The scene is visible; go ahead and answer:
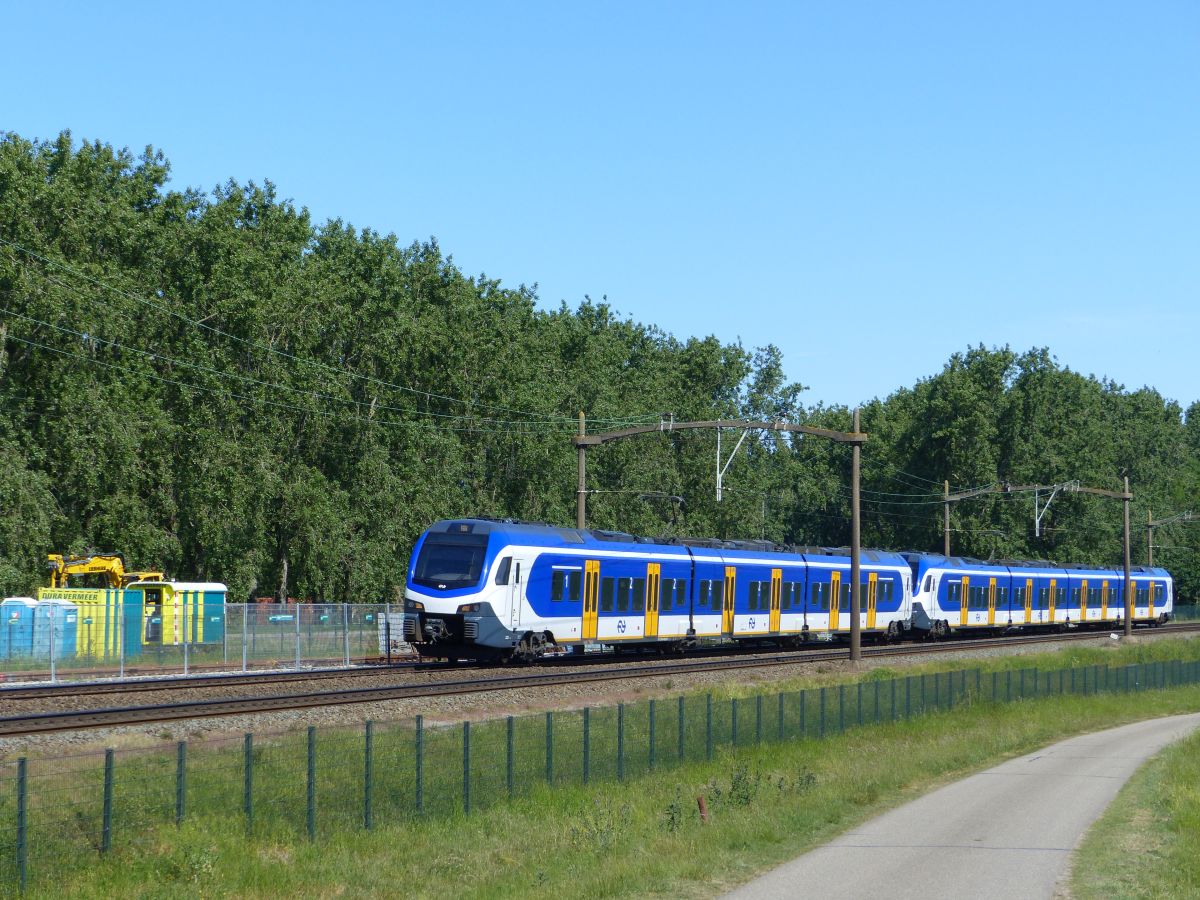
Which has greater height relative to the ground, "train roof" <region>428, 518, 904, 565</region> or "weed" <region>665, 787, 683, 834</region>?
"train roof" <region>428, 518, 904, 565</region>

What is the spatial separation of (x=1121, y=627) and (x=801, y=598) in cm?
4483

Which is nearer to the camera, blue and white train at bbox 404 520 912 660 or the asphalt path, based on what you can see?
the asphalt path

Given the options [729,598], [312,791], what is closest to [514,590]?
[729,598]

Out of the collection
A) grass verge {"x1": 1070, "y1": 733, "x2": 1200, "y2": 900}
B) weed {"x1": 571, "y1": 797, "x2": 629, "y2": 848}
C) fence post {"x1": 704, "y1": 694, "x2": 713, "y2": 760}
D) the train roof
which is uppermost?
the train roof

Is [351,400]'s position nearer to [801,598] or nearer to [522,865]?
[801,598]

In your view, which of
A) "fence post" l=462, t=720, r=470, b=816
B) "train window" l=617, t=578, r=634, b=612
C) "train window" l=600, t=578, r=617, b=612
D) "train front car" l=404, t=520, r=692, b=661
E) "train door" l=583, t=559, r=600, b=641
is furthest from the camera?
"train window" l=617, t=578, r=634, b=612

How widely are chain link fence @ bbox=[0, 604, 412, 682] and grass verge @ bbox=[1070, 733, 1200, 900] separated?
83.0 ft

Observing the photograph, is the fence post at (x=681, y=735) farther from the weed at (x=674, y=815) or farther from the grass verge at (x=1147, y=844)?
the grass verge at (x=1147, y=844)

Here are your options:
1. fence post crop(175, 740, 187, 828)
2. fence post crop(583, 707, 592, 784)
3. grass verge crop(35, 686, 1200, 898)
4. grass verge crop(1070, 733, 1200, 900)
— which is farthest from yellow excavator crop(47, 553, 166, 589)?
fence post crop(175, 740, 187, 828)

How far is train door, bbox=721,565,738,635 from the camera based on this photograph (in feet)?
172

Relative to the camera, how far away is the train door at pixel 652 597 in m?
47.7

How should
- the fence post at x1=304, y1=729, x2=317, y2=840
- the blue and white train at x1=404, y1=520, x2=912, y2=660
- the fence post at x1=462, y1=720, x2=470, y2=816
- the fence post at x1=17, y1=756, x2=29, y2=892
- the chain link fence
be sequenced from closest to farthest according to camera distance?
the fence post at x1=17, y1=756, x2=29, y2=892
the fence post at x1=304, y1=729, x2=317, y2=840
the fence post at x1=462, y1=720, x2=470, y2=816
the chain link fence
the blue and white train at x1=404, y1=520, x2=912, y2=660

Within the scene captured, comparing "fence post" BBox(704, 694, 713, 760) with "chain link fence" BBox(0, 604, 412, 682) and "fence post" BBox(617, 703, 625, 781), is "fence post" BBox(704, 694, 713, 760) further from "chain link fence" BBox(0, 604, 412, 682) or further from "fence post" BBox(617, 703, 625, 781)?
"chain link fence" BBox(0, 604, 412, 682)

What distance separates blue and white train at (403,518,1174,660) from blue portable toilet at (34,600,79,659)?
8.73 meters
